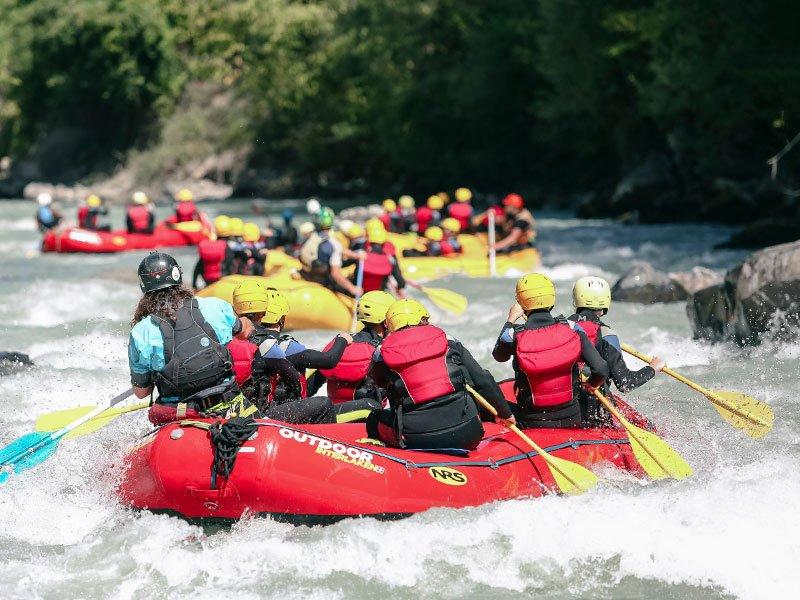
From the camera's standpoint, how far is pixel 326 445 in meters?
5.68

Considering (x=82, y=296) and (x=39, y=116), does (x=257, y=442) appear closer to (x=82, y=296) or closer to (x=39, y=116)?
(x=82, y=296)

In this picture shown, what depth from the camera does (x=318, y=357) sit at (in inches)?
265

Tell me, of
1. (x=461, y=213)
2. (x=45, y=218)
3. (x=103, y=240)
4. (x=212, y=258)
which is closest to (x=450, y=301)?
(x=212, y=258)

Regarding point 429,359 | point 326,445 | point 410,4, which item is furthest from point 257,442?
point 410,4

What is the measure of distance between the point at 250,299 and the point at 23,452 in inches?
59.8

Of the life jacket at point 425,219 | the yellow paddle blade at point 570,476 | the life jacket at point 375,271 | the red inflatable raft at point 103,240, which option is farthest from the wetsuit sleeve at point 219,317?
the red inflatable raft at point 103,240

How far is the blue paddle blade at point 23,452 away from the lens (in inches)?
245

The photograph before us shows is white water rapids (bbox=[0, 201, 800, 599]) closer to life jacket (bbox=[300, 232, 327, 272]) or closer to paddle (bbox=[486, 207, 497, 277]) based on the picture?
life jacket (bbox=[300, 232, 327, 272])

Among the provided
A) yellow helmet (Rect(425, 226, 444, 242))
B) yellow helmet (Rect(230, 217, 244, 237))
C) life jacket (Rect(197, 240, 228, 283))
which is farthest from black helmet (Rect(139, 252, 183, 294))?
yellow helmet (Rect(425, 226, 444, 242))

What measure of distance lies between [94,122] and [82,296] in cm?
3211

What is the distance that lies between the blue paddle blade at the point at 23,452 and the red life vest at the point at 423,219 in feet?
36.5

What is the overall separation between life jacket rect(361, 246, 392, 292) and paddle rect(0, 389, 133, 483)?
5.34 m

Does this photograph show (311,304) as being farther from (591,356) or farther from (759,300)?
(591,356)

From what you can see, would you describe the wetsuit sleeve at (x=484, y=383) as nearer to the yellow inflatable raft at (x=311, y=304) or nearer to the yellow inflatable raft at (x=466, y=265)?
the yellow inflatable raft at (x=311, y=304)
